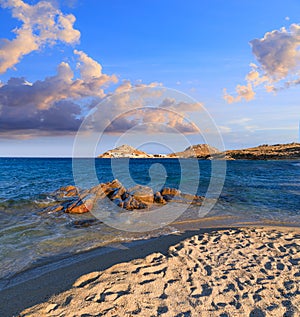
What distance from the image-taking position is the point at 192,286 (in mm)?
4504

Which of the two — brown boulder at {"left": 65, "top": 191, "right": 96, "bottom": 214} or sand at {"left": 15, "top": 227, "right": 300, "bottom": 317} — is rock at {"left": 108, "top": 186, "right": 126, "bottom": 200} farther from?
sand at {"left": 15, "top": 227, "right": 300, "bottom": 317}

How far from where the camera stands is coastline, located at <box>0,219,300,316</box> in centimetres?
448

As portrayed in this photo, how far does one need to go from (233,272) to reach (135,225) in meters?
5.10

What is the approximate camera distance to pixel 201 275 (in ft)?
16.1

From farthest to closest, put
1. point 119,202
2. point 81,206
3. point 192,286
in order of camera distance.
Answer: point 119,202 → point 81,206 → point 192,286

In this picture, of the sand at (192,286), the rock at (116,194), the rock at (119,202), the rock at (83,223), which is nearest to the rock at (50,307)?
the sand at (192,286)

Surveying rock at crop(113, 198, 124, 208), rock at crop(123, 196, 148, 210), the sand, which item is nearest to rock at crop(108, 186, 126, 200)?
rock at crop(113, 198, 124, 208)

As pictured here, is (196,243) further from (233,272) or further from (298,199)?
(298,199)

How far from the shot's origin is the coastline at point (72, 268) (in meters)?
4.48

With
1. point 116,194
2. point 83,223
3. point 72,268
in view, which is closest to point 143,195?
point 116,194

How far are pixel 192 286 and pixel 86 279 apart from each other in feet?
6.95

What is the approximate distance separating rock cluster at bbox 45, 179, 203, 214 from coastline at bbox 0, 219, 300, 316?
5298 mm

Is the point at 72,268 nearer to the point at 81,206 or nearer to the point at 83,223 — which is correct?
the point at 83,223

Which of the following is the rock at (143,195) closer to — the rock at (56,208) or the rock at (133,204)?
the rock at (133,204)
